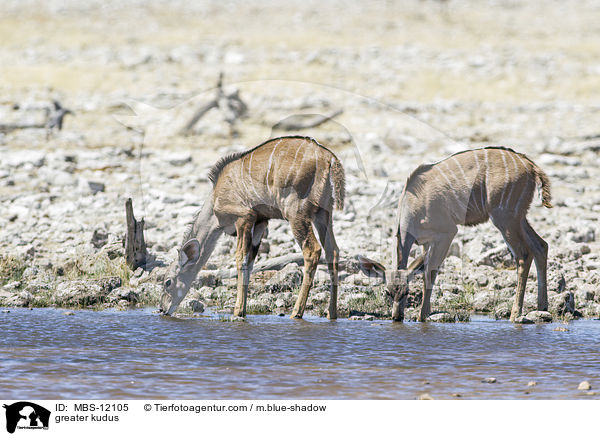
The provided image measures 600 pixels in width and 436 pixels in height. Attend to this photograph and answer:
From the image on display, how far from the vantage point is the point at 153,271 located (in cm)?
1110

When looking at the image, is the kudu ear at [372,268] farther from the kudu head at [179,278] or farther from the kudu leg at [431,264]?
the kudu head at [179,278]

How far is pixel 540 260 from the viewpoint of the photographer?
31.7 ft

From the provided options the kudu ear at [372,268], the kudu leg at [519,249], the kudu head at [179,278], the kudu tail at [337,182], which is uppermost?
the kudu tail at [337,182]

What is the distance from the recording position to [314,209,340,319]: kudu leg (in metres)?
9.71

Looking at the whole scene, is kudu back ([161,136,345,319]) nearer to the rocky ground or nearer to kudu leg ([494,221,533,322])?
the rocky ground

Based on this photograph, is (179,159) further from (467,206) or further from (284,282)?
(467,206)

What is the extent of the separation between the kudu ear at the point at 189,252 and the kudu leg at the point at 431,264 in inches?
101

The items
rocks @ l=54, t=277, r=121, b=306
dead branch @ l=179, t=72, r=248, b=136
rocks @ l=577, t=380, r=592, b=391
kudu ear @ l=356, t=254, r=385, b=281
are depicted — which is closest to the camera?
rocks @ l=577, t=380, r=592, b=391

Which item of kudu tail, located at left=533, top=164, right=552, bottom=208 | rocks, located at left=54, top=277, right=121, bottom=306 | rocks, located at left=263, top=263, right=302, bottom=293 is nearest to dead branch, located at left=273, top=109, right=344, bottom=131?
rocks, located at left=263, top=263, right=302, bottom=293

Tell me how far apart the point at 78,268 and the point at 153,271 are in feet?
3.80

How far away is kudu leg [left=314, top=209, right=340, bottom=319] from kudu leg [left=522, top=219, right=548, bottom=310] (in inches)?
82.3
